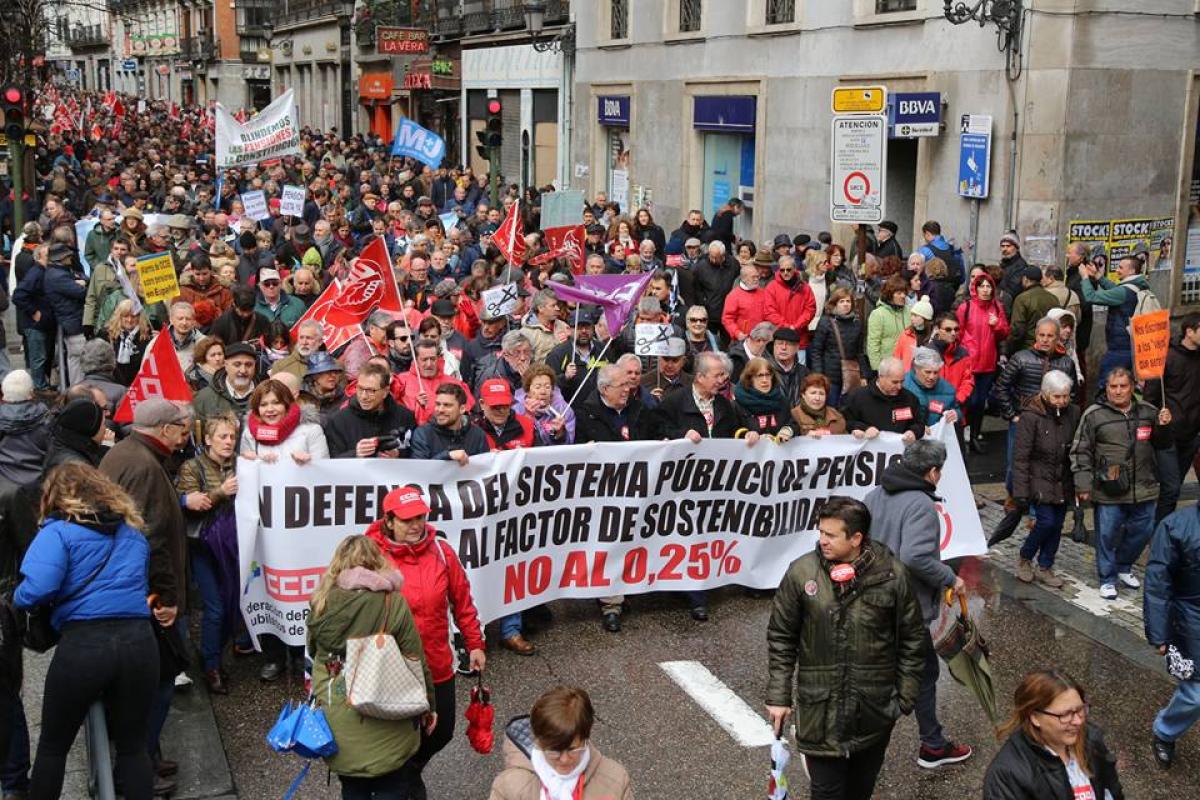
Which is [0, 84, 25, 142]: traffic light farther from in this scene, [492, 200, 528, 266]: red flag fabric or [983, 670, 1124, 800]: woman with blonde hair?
[983, 670, 1124, 800]: woman with blonde hair

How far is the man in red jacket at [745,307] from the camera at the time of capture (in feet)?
41.2

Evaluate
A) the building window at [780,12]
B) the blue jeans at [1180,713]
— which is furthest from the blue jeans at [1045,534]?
the building window at [780,12]

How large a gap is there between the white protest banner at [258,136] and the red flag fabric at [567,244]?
741cm

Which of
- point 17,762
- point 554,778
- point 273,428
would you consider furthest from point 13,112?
point 554,778

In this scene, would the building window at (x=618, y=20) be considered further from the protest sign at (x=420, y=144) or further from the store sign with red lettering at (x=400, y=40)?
the store sign with red lettering at (x=400, y=40)

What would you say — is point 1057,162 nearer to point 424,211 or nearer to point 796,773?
point 424,211

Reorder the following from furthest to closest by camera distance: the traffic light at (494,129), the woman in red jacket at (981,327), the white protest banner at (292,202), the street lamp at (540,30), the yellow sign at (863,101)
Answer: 1. the street lamp at (540,30)
2. the traffic light at (494,129)
3. the white protest banner at (292,202)
4. the yellow sign at (863,101)
5. the woman in red jacket at (981,327)

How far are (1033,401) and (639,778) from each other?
155 inches

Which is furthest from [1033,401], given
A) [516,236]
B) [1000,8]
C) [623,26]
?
[623,26]

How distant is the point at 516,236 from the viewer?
14461mm

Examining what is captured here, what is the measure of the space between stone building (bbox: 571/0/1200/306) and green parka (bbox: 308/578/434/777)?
12.7 m

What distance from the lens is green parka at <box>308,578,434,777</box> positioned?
15.9 ft

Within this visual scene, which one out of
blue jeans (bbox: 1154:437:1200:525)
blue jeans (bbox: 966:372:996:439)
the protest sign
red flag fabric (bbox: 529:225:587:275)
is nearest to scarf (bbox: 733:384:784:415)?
blue jeans (bbox: 1154:437:1200:525)

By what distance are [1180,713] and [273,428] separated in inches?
183
